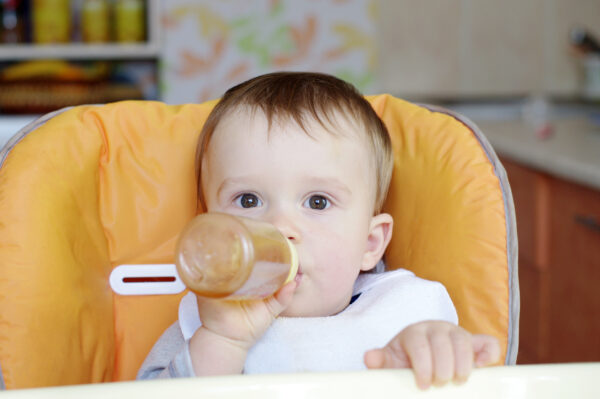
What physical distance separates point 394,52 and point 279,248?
217 centimetres

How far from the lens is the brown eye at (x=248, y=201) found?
87 cm

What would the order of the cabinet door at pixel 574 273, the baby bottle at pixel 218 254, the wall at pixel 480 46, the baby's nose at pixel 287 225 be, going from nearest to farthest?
the baby bottle at pixel 218 254 → the baby's nose at pixel 287 225 → the cabinet door at pixel 574 273 → the wall at pixel 480 46

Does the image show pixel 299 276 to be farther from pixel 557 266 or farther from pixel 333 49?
pixel 333 49

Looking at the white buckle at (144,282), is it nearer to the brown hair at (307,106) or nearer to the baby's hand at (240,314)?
the brown hair at (307,106)

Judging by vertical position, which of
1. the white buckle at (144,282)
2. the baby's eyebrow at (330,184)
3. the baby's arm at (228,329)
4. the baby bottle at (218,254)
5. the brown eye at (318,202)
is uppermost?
the baby bottle at (218,254)

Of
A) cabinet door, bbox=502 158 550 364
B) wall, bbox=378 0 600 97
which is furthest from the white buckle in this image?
wall, bbox=378 0 600 97

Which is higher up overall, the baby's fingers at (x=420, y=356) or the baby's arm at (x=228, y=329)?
the baby's fingers at (x=420, y=356)

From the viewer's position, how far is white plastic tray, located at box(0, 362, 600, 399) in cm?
59

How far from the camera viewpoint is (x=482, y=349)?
2.33 ft

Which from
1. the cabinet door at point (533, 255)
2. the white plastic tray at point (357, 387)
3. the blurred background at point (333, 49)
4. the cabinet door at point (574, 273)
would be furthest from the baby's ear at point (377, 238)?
the blurred background at point (333, 49)

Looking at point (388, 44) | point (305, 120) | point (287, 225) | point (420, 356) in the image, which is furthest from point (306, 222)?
point (388, 44)

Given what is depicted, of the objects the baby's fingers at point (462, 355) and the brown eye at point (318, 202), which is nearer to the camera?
the baby's fingers at point (462, 355)

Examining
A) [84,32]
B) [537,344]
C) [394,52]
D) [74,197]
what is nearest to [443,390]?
[74,197]

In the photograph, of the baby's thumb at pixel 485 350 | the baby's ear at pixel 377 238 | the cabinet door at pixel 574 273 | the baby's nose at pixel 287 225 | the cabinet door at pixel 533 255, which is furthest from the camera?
the cabinet door at pixel 533 255
